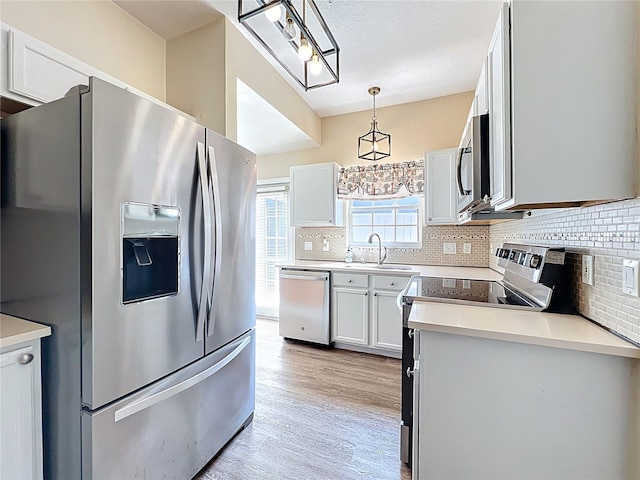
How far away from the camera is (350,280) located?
9.84 ft

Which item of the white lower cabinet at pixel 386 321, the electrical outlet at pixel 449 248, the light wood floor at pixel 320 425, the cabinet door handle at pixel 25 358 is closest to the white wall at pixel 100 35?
the cabinet door handle at pixel 25 358

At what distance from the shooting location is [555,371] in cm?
99

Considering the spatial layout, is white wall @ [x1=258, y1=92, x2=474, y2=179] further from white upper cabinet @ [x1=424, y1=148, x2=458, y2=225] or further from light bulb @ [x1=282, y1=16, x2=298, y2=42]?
light bulb @ [x1=282, y1=16, x2=298, y2=42]

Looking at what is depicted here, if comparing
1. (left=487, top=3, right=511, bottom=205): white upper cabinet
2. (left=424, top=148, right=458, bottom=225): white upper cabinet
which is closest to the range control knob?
(left=487, top=3, right=511, bottom=205): white upper cabinet

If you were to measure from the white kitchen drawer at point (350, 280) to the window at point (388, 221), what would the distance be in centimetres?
75

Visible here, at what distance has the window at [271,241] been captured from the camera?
13.7 feet

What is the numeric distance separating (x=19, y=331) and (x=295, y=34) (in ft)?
5.64

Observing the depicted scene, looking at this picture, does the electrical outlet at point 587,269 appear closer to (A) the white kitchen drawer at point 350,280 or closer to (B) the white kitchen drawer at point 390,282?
(B) the white kitchen drawer at point 390,282

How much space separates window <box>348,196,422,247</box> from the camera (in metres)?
3.44

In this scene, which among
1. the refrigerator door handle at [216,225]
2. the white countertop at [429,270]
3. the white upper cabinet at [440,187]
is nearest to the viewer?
the refrigerator door handle at [216,225]

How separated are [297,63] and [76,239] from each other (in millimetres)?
2331

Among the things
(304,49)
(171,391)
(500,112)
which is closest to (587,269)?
(500,112)

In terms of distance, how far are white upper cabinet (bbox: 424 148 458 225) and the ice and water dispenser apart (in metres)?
2.51

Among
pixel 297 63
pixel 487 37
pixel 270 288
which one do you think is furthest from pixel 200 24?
pixel 270 288
